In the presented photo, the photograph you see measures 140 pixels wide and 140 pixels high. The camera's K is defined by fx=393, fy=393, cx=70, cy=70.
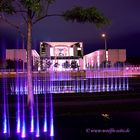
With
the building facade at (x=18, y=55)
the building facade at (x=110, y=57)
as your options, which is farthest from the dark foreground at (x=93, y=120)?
the building facade at (x=110, y=57)

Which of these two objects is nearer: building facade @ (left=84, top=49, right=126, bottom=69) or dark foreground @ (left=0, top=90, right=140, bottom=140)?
dark foreground @ (left=0, top=90, right=140, bottom=140)

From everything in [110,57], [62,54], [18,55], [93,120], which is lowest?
[93,120]

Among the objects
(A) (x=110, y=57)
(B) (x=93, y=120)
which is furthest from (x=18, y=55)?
(B) (x=93, y=120)

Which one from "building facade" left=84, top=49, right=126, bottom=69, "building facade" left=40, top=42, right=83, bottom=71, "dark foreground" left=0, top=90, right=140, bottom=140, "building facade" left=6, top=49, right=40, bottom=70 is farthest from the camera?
"building facade" left=84, top=49, right=126, bottom=69

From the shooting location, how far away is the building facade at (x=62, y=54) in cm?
8962

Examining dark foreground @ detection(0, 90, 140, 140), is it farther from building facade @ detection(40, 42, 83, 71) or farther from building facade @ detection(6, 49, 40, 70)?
building facade @ detection(40, 42, 83, 71)

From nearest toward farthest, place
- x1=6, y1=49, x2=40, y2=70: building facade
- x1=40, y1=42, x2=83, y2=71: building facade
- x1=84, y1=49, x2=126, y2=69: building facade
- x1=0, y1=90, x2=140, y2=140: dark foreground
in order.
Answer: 1. x1=0, y1=90, x2=140, y2=140: dark foreground
2. x1=6, y1=49, x2=40, y2=70: building facade
3. x1=40, y1=42, x2=83, y2=71: building facade
4. x1=84, y1=49, x2=126, y2=69: building facade

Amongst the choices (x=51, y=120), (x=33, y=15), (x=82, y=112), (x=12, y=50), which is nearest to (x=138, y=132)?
(x=51, y=120)

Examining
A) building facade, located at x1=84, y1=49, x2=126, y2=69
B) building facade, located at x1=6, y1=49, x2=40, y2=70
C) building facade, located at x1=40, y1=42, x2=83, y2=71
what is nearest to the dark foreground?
building facade, located at x1=6, y1=49, x2=40, y2=70

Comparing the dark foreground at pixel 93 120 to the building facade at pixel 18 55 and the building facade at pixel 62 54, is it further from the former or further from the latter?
the building facade at pixel 62 54

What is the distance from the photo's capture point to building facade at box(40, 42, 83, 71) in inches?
3529

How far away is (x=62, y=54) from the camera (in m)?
93.2

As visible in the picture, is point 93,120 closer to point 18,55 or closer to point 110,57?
point 18,55

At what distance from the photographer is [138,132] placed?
9102 millimetres
